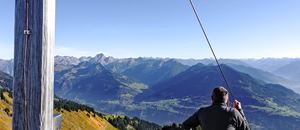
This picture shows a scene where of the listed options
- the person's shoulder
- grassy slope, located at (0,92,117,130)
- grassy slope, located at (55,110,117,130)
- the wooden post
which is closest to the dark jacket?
the person's shoulder

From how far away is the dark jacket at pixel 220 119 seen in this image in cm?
902

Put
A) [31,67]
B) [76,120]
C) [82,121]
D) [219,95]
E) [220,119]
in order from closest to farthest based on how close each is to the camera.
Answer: [31,67], [220,119], [219,95], [76,120], [82,121]

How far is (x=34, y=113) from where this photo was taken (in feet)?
19.1

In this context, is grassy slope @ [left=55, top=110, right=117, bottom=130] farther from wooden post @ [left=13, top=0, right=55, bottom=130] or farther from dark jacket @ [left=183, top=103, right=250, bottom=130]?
wooden post @ [left=13, top=0, right=55, bottom=130]

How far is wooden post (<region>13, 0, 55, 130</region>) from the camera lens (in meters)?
5.81

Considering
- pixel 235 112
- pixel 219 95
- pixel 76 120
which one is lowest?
pixel 76 120

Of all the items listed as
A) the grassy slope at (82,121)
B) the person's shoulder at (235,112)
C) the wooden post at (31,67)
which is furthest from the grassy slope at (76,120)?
the wooden post at (31,67)

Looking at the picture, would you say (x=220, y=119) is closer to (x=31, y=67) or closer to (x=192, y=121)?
(x=192, y=121)

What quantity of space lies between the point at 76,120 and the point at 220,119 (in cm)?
15545

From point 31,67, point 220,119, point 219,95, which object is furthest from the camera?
point 219,95

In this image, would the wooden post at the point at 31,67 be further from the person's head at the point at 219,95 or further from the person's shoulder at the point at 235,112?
the person's shoulder at the point at 235,112

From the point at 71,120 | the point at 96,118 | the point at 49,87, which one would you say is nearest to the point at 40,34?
the point at 49,87

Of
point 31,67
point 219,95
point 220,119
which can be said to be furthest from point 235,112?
point 31,67

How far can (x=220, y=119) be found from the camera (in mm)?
9078
